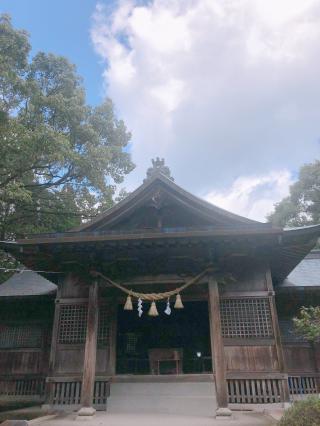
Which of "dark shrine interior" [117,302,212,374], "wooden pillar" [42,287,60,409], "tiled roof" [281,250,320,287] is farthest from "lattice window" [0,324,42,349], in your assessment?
"tiled roof" [281,250,320,287]

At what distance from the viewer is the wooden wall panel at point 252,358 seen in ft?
33.5

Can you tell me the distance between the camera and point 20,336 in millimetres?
14336

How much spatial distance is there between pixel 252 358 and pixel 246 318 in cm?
113

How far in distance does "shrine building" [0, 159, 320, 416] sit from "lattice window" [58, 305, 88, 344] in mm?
32

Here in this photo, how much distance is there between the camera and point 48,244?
9.98m

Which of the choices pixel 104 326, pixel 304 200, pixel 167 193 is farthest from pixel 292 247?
pixel 304 200

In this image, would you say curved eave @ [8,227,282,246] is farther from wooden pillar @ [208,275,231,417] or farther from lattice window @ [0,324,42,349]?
lattice window @ [0,324,42,349]

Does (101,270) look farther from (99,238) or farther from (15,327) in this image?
(15,327)

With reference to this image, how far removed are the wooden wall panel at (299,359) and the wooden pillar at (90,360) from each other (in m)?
7.15

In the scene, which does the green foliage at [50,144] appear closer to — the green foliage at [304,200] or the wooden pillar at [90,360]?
the wooden pillar at [90,360]

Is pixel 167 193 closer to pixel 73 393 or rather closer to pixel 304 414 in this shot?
pixel 73 393

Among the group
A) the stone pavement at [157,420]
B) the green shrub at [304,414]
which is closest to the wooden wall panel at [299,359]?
the stone pavement at [157,420]

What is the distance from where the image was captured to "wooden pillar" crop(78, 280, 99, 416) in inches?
364

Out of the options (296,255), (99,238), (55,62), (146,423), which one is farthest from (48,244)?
(55,62)
